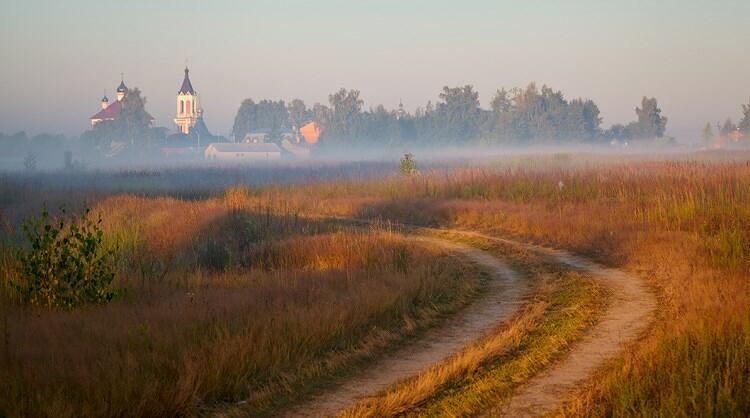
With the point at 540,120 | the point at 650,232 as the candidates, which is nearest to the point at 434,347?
the point at 650,232

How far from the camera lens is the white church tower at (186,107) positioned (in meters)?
161

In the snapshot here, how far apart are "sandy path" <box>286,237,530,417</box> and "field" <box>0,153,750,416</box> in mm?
175

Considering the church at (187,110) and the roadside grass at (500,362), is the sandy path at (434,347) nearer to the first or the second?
the roadside grass at (500,362)

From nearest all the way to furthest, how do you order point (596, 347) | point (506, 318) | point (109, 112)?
point (596, 347) → point (506, 318) → point (109, 112)

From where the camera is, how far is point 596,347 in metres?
9.31

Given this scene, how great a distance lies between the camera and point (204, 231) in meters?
21.3

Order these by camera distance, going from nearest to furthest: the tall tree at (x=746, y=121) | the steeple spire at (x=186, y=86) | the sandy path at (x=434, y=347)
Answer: the sandy path at (x=434, y=347) < the tall tree at (x=746, y=121) < the steeple spire at (x=186, y=86)

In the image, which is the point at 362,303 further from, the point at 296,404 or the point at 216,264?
the point at 216,264

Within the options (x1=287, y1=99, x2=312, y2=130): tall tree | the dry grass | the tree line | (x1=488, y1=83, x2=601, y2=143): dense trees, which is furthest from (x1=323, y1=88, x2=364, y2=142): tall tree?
the dry grass

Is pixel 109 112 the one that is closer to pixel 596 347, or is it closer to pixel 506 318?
pixel 506 318

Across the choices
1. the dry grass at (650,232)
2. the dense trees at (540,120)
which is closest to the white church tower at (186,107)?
the dense trees at (540,120)

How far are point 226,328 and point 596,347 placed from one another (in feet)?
13.0

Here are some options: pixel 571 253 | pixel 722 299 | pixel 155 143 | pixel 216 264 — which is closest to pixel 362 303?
pixel 722 299

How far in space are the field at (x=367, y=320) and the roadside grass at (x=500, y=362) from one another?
0.03 m
